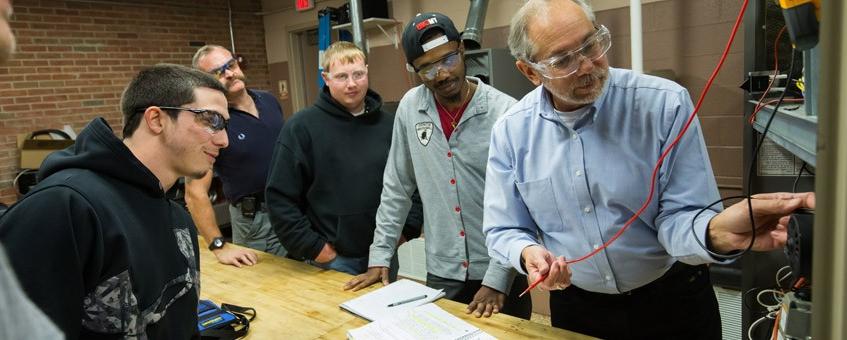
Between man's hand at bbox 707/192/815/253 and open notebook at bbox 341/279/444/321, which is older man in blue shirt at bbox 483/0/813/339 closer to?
man's hand at bbox 707/192/815/253

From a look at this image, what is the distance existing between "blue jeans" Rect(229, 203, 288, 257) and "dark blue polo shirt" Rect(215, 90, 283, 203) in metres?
0.10

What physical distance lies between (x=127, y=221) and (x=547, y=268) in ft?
3.35

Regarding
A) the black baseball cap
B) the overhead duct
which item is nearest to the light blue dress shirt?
the black baseball cap

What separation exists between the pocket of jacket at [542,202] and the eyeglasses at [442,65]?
1.86 ft

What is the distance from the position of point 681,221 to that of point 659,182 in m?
0.13

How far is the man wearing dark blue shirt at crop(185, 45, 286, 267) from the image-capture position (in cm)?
255

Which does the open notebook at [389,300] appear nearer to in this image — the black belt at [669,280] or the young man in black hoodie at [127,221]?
the young man in black hoodie at [127,221]

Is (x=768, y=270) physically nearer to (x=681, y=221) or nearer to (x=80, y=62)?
(x=681, y=221)

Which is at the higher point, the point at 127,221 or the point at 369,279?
the point at 127,221

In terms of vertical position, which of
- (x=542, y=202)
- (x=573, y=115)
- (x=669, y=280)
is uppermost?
(x=573, y=115)

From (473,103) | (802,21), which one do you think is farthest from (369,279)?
(802,21)

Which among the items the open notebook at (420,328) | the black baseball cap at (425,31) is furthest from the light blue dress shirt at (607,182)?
the black baseball cap at (425,31)

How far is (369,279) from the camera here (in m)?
1.97

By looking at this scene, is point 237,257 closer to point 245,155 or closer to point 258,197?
point 258,197
